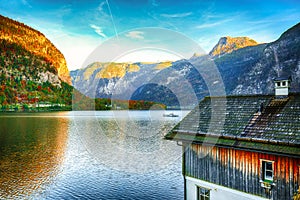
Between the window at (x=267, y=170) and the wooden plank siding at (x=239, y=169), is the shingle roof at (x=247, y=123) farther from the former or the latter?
the window at (x=267, y=170)

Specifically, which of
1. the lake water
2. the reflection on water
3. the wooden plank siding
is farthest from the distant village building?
the reflection on water

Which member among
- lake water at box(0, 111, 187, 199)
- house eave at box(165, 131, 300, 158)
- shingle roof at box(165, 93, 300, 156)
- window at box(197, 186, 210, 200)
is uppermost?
shingle roof at box(165, 93, 300, 156)

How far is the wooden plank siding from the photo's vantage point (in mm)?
14102

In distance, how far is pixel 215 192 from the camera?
17.2 m

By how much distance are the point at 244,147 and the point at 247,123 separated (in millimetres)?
1896

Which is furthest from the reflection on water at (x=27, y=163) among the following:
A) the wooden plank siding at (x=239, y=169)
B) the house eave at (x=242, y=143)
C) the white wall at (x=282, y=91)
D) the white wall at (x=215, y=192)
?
the white wall at (x=282, y=91)

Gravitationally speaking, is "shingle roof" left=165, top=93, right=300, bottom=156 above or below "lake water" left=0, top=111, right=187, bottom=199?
above

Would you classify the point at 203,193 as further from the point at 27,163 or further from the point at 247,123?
the point at 27,163

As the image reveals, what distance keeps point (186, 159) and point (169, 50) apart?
1890 cm

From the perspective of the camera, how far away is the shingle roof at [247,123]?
1459 centimetres

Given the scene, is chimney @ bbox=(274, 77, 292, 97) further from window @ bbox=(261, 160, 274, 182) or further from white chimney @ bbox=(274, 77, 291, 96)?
window @ bbox=(261, 160, 274, 182)

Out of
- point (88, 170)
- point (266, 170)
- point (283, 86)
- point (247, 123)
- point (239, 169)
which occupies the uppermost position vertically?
point (283, 86)

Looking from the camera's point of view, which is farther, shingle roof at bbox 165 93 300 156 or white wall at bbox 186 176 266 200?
white wall at bbox 186 176 266 200

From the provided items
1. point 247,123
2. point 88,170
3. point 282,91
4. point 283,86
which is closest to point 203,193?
point 247,123
